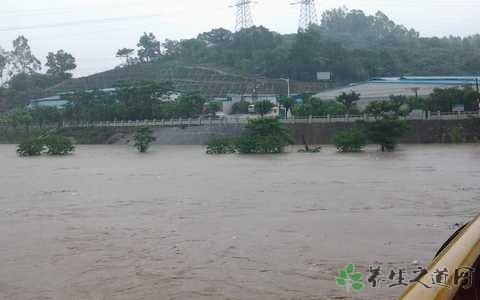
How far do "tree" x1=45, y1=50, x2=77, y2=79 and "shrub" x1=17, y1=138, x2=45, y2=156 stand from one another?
149ft

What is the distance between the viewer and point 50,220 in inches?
404

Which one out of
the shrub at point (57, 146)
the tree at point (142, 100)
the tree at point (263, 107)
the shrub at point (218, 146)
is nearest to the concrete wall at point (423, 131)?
the tree at point (263, 107)

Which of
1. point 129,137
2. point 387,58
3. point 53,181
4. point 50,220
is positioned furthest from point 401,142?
point 387,58

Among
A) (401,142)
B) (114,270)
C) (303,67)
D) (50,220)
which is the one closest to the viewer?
(114,270)

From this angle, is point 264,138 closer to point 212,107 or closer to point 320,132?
point 320,132

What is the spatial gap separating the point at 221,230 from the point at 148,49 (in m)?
74.7

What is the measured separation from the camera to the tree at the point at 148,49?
81188 millimetres

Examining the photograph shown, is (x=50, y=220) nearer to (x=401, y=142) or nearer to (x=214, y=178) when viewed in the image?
(x=214, y=178)

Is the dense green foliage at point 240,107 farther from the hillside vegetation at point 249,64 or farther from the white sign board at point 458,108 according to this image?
the white sign board at point 458,108

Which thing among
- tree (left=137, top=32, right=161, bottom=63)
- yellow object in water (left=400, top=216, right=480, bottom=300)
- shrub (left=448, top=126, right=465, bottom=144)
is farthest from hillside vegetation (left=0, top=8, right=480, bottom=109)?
yellow object in water (left=400, top=216, right=480, bottom=300)

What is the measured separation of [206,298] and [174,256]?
5.88ft

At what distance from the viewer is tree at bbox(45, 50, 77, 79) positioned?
75.8m

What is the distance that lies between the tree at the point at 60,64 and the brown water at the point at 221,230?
60843 mm

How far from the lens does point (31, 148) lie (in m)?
31.7
